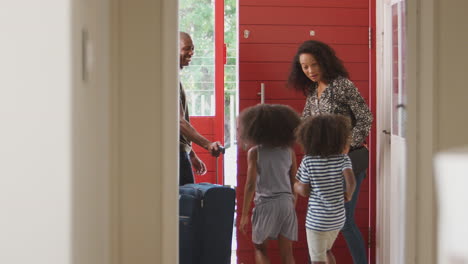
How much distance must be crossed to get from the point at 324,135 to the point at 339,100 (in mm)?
482

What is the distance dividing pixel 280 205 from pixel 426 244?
2.84 feet

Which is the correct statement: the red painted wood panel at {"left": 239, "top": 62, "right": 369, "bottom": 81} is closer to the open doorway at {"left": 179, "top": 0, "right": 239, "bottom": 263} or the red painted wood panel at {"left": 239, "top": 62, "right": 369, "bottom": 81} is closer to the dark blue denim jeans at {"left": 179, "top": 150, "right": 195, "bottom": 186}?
the open doorway at {"left": 179, "top": 0, "right": 239, "bottom": 263}

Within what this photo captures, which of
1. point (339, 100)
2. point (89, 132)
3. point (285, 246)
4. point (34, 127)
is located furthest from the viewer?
point (339, 100)

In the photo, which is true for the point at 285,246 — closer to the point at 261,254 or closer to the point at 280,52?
the point at 261,254

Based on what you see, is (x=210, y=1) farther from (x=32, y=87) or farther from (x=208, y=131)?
(x=32, y=87)

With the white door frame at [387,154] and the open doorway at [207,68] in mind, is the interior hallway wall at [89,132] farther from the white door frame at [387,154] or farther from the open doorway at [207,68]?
the open doorway at [207,68]

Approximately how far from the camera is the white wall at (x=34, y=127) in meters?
1.38

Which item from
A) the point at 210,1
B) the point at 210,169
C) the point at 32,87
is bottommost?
the point at 210,169

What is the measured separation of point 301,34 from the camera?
14.2 feet

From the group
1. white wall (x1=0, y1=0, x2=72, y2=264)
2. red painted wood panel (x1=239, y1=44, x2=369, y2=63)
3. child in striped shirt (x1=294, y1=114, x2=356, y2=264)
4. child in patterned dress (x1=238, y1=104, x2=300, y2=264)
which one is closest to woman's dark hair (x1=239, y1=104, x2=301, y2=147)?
child in patterned dress (x1=238, y1=104, x2=300, y2=264)

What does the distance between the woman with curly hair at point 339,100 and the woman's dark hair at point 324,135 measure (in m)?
0.31

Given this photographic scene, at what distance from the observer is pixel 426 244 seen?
9.11 ft

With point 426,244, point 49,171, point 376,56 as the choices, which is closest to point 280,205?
point 426,244

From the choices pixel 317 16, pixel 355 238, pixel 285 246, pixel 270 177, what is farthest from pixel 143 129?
pixel 317 16
